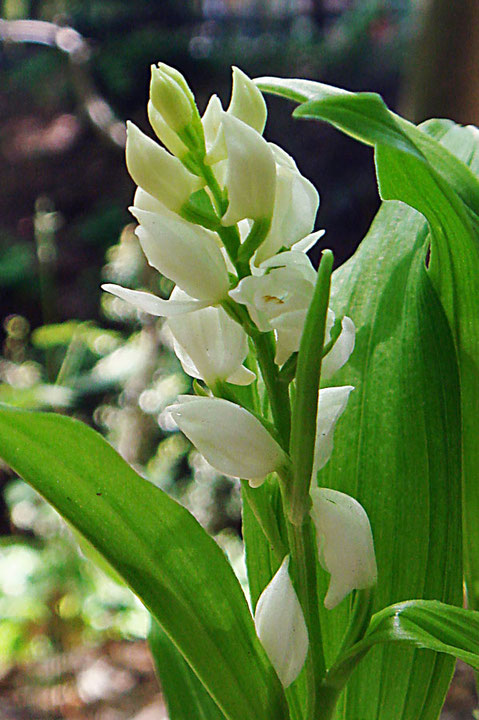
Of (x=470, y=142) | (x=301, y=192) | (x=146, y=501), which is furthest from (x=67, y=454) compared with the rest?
(x=470, y=142)

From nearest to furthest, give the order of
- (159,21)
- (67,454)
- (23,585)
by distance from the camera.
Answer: (67,454), (23,585), (159,21)

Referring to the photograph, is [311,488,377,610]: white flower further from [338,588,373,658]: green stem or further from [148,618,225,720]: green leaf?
[148,618,225,720]: green leaf

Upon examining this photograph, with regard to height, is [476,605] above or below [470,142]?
below

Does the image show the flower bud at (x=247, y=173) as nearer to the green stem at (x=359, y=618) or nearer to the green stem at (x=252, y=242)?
the green stem at (x=252, y=242)

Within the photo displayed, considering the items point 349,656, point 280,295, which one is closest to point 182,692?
point 349,656

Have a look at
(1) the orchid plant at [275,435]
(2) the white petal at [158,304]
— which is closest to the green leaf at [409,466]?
(1) the orchid plant at [275,435]

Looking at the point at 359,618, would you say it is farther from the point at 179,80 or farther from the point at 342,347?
the point at 179,80

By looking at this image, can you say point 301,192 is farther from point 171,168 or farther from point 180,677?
point 180,677

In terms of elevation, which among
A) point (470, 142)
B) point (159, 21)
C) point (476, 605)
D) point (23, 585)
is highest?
point (470, 142)
